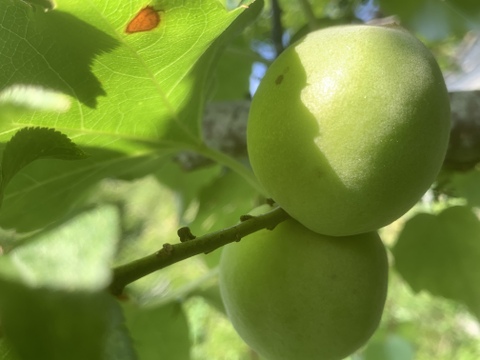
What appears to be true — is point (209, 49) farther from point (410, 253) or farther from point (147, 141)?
point (410, 253)

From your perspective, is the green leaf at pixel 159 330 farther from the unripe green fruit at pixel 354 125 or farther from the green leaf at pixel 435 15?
the green leaf at pixel 435 15

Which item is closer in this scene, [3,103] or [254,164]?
[3,103]

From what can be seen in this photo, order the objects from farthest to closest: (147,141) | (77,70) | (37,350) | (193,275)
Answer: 1. (193,275)
2. (147,141)
3. (77,70)
4. (37,350)

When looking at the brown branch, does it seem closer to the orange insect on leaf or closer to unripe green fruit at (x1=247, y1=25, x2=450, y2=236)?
unripe green fruit at (x1=247, y1=25, x2=450, y2=236)

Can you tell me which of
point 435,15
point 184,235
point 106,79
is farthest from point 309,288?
point 435,15

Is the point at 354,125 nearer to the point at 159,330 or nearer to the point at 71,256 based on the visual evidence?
the point at 71,256

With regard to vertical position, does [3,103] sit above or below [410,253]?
above

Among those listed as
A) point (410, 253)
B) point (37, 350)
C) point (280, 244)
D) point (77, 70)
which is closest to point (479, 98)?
point (410, 253)
